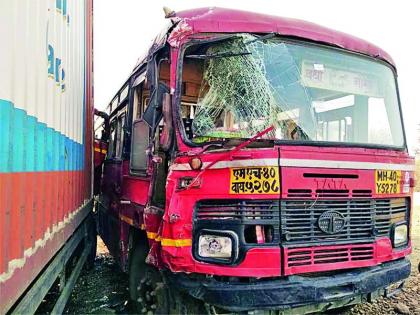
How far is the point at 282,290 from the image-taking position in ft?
9.73

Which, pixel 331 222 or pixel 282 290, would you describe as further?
pixel 331 222

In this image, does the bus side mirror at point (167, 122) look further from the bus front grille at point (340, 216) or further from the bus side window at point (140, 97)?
the bus side window at point (140, 97)

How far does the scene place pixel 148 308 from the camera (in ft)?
12.6

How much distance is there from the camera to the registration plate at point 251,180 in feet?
9.88

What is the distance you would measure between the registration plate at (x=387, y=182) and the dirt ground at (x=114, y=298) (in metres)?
1.64

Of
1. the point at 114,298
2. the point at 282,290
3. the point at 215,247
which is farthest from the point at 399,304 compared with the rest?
the point at 114,298

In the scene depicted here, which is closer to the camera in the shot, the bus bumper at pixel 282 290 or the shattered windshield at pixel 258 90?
the bus bumper at pixel 282 290

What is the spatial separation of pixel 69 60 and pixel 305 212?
2581mm

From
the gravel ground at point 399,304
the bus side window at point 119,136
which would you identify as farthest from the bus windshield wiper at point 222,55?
the gravel ground at point 399,304

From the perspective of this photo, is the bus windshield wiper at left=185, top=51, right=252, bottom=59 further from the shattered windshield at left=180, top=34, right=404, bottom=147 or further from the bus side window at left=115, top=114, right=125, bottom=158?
the bus side window at left=115, top=114, right=125, bottom=158

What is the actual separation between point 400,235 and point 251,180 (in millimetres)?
1749

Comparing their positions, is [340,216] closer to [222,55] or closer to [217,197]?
[217,197]

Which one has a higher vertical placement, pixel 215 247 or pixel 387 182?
pixel 387 182

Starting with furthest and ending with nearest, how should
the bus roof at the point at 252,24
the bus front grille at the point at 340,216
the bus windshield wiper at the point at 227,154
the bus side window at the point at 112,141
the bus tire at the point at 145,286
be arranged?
1. the bus side window at the point at 112,141
2. the bus tire at the point at 145,286
3. the bus roof at the point at 252,24
4. the bus front grille at the point at 340,216
5. the bus windshield wiper at the point at 227,154
